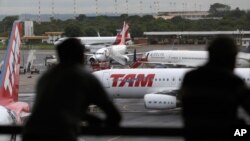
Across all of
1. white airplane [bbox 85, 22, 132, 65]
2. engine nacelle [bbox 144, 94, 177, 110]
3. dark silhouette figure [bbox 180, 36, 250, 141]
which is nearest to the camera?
dark silhouette figure [bbox 180, 36, 250, 141]

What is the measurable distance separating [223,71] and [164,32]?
119692 millimetres

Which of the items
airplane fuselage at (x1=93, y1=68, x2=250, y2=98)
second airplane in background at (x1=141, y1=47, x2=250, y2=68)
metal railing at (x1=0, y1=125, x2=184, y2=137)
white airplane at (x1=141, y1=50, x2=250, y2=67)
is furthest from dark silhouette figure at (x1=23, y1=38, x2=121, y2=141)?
second airplane in background at (x1=141, y1=47, x2=250, y2=68)

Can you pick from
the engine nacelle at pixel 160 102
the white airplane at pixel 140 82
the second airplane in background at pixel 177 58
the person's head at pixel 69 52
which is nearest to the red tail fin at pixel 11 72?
the person's head at pixel 69 52

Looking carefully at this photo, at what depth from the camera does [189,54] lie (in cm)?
6191

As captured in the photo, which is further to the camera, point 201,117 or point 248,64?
point 248,64

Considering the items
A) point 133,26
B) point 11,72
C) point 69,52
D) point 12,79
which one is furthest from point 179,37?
point 69,52

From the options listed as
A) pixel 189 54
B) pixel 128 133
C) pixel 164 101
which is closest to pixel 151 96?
pixel 164 101

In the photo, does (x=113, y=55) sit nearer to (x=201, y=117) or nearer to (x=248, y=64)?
(x=248, y=64)

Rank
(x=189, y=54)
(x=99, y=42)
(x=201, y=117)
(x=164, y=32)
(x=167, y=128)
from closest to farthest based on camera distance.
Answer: (x=201, y=117) < (x=167, y=128) < (x=189, y=54) < (x=99, y=42) < (x=164, y=32)

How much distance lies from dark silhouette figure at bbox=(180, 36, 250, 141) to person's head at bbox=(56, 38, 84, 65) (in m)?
0.75

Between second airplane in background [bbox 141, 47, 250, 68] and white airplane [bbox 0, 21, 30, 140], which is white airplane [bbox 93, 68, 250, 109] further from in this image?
second airplane in background [bbox 141, 47, 250, 68]

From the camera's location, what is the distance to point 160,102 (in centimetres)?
3600

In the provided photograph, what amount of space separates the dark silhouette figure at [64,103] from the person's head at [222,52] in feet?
2.37

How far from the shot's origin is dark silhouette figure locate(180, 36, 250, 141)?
396cm
